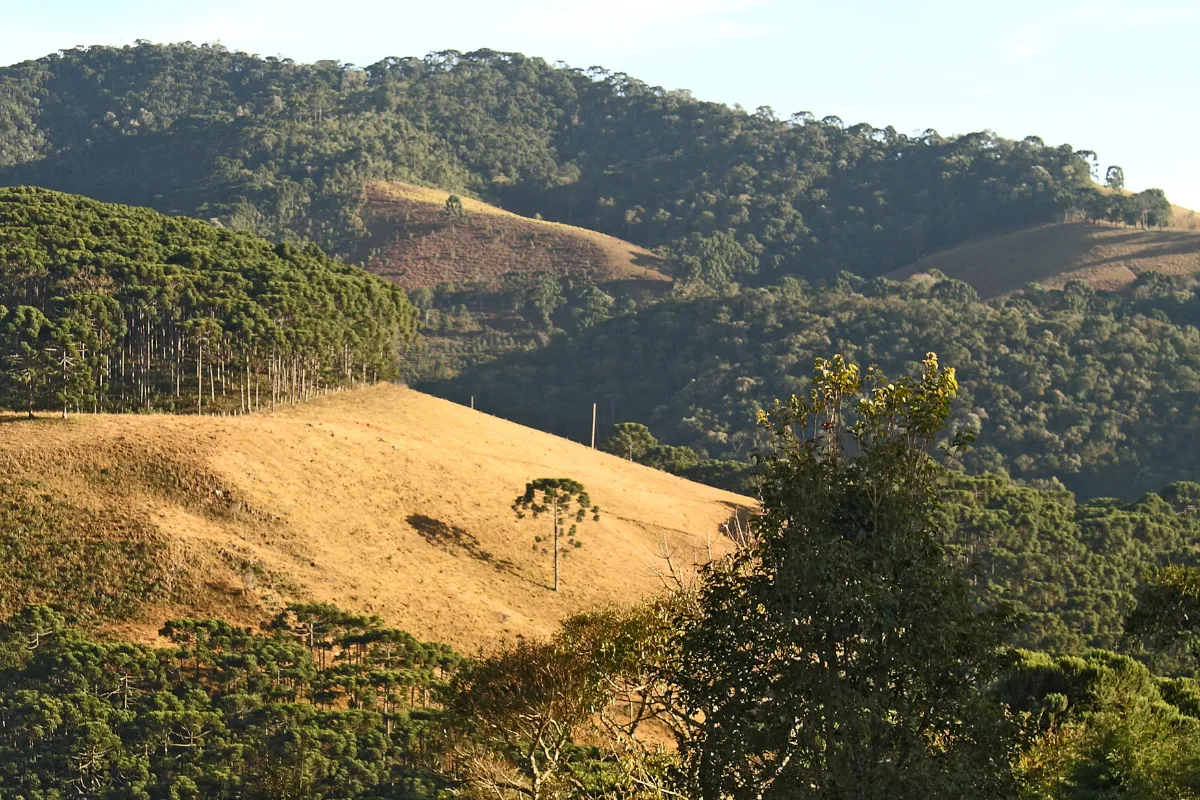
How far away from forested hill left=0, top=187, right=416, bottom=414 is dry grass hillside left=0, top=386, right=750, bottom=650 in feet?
18.6

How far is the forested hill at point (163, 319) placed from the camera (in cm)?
8394

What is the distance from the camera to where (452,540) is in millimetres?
75875

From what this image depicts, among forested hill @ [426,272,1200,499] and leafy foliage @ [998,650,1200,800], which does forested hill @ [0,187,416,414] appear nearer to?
leafy foliage @ [998,650,1200,800]

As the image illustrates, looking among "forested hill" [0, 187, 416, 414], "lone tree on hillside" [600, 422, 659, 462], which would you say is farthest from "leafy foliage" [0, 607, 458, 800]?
"lone tree on hillside" [600, 422, 659, 462]

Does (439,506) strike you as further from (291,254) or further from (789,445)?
(789,445)

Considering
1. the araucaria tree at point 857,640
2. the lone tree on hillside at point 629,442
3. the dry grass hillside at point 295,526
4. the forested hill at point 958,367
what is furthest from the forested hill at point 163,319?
the araucaria tree at point 857,640

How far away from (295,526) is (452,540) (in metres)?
9.32

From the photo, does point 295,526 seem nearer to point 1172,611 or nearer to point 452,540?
point 452,540

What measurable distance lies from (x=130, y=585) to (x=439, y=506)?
844 inches

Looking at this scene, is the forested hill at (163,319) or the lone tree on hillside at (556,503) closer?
the lone tree on hillside at (556,503)

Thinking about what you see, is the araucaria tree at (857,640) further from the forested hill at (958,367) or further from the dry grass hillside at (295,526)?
the forested hill at (958,367)

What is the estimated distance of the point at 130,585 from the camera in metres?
61.1

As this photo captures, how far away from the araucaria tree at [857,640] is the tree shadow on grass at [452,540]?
2136 inches

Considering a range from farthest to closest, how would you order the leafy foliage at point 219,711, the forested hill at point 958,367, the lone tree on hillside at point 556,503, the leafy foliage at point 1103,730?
the forested hill at point 958,367 < the lone tree on hillside at point 556,503 < the leafy foliage at point 219,711 < the leafy foliage at point 1103,730
